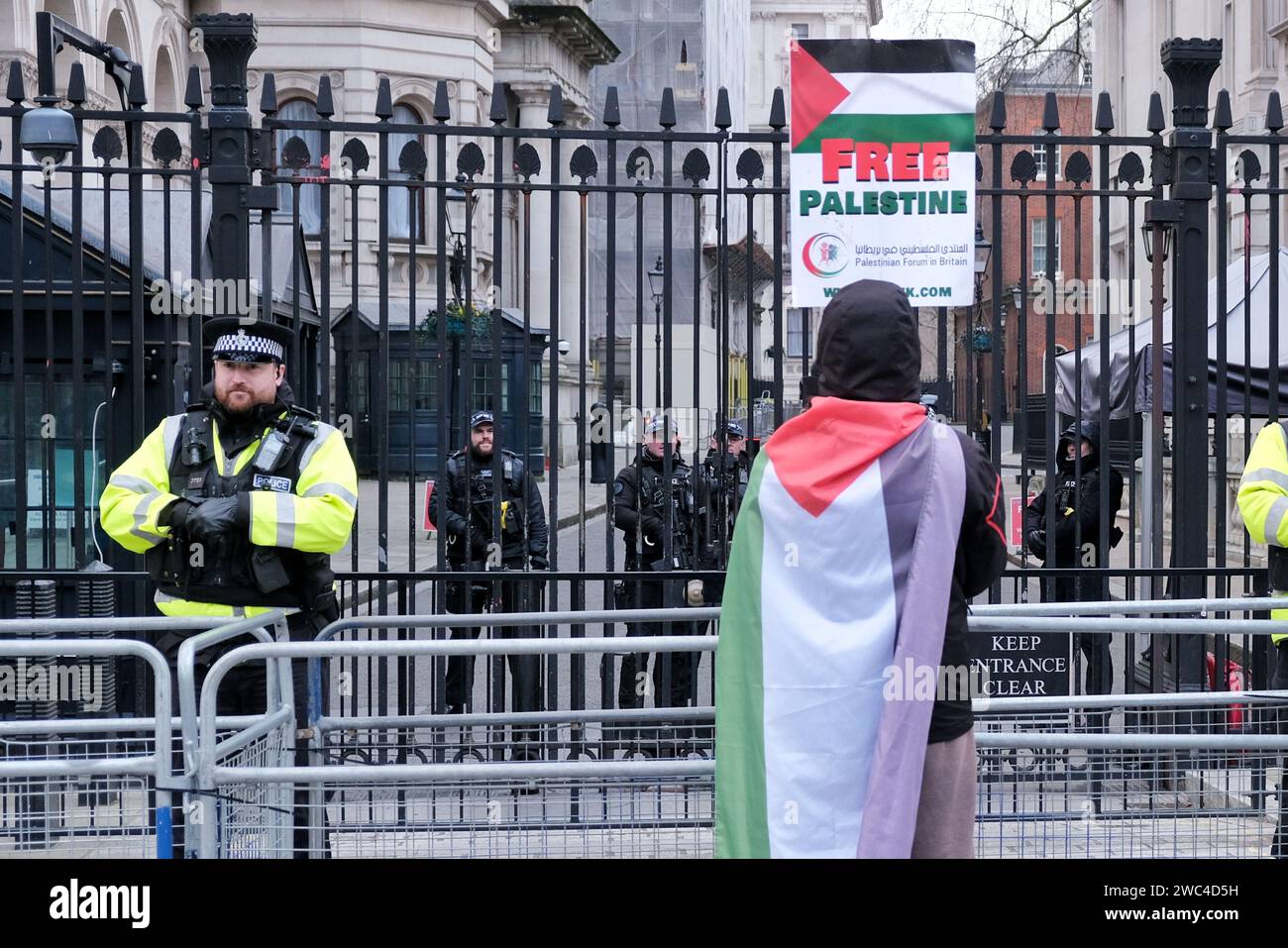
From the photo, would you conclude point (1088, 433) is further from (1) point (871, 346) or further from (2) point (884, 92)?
(1) point (871, 346)

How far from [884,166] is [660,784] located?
308 cm

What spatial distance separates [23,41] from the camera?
19734 millimetres

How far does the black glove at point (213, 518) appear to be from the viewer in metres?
5.09

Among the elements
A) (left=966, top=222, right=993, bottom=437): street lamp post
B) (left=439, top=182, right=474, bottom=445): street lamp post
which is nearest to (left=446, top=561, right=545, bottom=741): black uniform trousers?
(left=439, top=182, right=474, bottom=445): street lamp post

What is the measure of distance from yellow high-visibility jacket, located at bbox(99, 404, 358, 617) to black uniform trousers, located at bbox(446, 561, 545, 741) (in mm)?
1188

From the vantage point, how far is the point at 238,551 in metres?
5.23

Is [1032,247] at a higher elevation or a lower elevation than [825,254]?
higher

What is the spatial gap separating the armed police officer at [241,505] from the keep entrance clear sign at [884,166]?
7.14ft

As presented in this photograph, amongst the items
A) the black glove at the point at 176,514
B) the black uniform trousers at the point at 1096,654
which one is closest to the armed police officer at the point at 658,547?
the black uniform trousers at the point at 1096,654

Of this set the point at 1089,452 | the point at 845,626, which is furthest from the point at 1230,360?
the point at 845,626

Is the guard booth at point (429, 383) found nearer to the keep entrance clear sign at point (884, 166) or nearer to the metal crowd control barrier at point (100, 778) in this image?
the keep entrance clear sign at point (884, 166)
